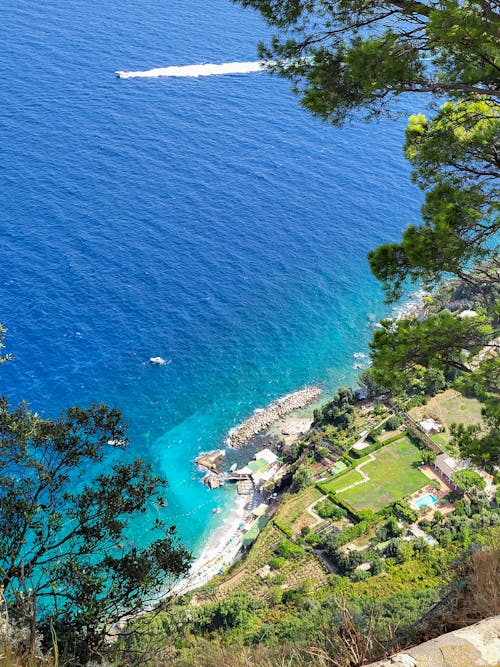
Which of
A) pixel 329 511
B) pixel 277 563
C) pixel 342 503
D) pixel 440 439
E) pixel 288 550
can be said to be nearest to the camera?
pixel 277 563

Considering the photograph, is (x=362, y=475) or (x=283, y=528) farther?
(x=362, y=475)

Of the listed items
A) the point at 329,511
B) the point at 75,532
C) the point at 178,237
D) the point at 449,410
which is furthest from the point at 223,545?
the point at 178,237

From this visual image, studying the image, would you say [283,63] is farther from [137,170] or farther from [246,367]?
[137,170]

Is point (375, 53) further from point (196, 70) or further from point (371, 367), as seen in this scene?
point (196, 70)

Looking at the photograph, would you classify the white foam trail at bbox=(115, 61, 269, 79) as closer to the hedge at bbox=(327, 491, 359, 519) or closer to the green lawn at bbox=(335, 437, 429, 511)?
the green lawn at bbox=(335, 437, 429, 511)

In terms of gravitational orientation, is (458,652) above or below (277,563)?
below

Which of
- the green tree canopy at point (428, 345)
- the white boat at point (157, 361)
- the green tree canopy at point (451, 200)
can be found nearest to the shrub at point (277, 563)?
the white boat at point (157, 361)
